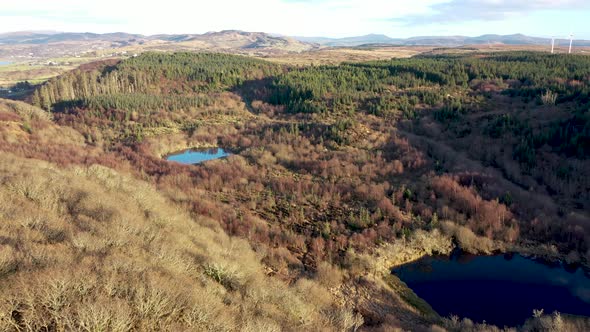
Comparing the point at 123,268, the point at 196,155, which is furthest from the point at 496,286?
the point at 196,155

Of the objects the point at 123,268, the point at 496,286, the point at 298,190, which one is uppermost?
the point at 123,268

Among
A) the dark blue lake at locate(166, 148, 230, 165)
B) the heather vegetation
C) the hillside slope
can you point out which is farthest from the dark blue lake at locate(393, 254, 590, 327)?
the dark blue lake at locate(166, 148, 230, 165)

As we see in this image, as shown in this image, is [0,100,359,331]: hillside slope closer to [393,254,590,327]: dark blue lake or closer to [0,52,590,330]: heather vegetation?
[0,52,590,330]: heather vegetation

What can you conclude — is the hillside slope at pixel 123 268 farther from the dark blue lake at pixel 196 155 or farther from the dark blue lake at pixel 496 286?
the dark blue lake at pixel 196 155

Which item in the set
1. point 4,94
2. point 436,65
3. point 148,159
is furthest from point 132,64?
point 436,65

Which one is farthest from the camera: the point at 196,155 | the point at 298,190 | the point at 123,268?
the point at 196,155

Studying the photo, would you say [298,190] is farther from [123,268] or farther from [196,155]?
[196,155]

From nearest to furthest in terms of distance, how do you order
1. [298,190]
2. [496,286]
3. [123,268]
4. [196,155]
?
[123,268], [496,286], [298,190], [196,155]
